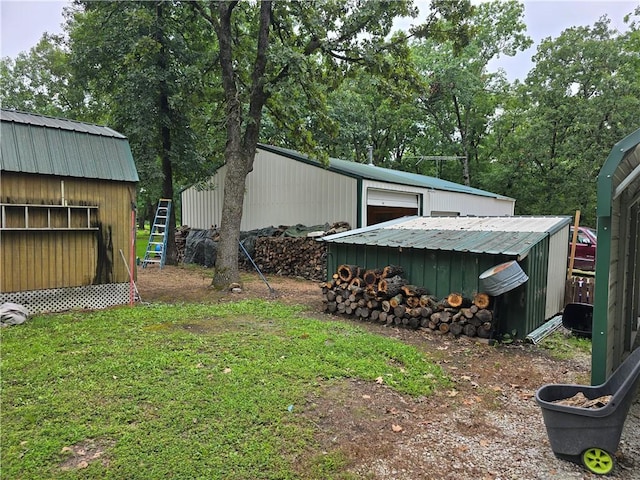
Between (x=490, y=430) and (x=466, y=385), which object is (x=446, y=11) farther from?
(x=490, y=430)

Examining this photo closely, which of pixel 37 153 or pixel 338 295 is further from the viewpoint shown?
pixel 338 295

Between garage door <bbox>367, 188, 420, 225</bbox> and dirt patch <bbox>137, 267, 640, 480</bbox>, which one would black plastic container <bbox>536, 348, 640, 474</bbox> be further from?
garage door <bbox>367, 188, 420, 225</bbox>

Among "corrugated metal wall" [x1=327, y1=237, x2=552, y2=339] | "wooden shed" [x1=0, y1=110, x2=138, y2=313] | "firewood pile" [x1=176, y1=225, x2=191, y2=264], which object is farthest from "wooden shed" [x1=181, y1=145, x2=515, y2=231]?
"wooden shed" [x1=0, y1=110, x2=138, y2=313]

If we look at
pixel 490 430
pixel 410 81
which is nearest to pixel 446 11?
pixel 410 81

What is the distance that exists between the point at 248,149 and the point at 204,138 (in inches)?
190

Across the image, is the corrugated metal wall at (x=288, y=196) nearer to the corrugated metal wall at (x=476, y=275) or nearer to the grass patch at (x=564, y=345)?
the corrugated metal wall at (x=476, y=275)

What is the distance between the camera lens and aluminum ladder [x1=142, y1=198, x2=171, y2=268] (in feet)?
43.2

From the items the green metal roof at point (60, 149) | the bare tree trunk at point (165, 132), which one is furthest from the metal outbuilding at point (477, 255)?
the bare tree trunk at point (165, 132)

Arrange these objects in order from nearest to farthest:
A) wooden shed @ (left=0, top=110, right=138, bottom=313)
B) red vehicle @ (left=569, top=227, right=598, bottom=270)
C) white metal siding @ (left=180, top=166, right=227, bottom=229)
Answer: wooden shed @ (left=0, top=110, right=138, bottom=313) → red vehicle @ (left=569, top=227, right=598, bottom=270) → white metal siding @ (left=180, top=166, right=227, bottom=229)

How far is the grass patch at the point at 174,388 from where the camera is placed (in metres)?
2.58

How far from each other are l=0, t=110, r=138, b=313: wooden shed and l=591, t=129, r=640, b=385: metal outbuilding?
7.04 m

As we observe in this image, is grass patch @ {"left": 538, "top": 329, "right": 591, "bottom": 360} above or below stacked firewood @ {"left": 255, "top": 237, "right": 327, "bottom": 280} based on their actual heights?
below

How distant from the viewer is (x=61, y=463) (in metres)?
2.52

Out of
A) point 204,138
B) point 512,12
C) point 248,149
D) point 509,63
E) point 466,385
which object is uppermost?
point 512,12
